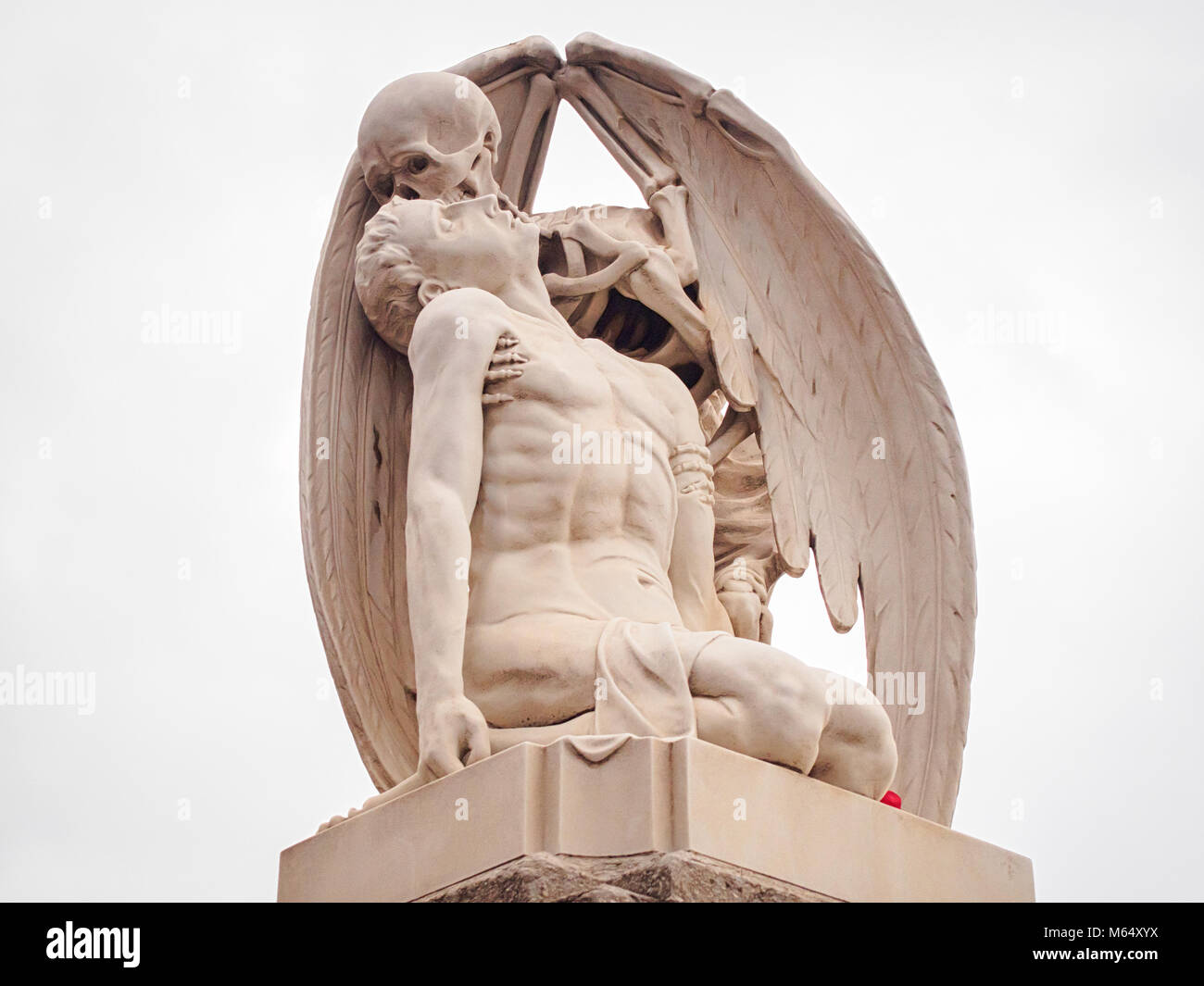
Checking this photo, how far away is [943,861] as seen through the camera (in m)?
6.23

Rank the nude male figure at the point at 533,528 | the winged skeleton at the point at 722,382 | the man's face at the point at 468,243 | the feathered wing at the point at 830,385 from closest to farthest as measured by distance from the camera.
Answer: the nude male figure at the point at 533,528, the man's face at the point at 468,243, the winged skeleton at the point at 722,382, the feathered wing at the point at 830,385

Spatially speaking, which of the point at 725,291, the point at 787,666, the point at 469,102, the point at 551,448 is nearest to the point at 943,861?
the point at 787,666

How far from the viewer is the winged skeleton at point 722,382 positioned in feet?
23.6

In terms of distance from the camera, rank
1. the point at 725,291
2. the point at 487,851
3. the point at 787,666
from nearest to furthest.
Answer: the point at 487,851 → the point at 787,666 → the point at 725,291

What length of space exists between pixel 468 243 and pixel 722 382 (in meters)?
1.14

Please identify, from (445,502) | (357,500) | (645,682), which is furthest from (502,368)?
(645,682)

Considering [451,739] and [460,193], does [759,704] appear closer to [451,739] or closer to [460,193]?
[451,739]

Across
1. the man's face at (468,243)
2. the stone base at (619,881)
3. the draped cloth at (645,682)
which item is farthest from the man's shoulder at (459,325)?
the stone base at (619,881)

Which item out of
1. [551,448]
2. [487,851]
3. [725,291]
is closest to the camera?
[487,851]

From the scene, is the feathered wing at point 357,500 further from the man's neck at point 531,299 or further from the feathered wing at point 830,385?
the feathered wing at point 830,385

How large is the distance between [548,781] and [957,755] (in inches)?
78.0

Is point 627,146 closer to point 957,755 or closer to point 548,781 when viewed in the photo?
point 957,755

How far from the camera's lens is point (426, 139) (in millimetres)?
7273

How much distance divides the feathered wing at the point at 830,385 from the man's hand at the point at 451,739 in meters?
1.74
